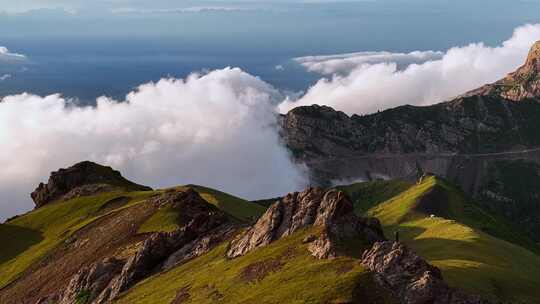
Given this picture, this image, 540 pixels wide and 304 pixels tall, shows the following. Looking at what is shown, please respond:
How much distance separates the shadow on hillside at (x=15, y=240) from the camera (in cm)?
16712

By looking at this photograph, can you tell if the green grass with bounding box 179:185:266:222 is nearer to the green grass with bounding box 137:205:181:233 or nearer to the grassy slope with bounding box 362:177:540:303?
the green grass with bounding box 137:205:181:233

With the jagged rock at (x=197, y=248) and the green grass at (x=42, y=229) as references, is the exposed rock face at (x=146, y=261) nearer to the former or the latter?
the jagged rock at (x=197, y=248)

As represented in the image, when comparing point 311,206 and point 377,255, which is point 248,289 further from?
point 311,206

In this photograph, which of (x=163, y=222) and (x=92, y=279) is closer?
(x=92, y=279)

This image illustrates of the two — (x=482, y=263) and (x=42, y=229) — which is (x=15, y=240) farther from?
(x=482, y=263)

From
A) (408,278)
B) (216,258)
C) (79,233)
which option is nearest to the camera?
(408,278)

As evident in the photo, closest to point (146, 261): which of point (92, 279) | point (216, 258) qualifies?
point (92, 279)

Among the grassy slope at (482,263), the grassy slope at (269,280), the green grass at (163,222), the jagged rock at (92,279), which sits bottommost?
the grassy slope at (482,263)

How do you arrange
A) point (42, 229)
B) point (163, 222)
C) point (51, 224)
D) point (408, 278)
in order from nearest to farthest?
point (408, 278) → point (163, 222) → point (42, 229) → point (51, 224)

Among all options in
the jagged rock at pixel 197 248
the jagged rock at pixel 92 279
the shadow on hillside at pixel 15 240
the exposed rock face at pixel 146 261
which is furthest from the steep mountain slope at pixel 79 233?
the jagged rock at pixel 92 279

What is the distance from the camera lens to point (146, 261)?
359ft

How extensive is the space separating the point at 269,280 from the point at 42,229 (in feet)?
409

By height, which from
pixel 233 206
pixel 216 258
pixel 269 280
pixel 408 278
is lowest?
pixel 233 206

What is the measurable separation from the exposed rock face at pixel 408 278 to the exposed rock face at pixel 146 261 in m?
46.5
